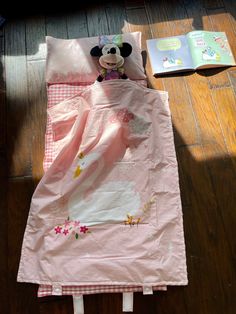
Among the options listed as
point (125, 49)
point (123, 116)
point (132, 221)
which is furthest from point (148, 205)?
point (125, 49)

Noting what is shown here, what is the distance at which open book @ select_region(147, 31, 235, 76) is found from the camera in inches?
58.0

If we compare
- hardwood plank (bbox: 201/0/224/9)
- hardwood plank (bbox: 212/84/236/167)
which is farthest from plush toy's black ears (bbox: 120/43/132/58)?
hardwood plank (bbox: 201/0/224/9)

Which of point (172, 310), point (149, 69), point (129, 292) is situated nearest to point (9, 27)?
point (149, 69)

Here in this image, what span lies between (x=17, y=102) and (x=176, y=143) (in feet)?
2.55

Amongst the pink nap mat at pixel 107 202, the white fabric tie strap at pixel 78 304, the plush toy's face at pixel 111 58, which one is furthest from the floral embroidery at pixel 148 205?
the plush toy's face at pixel 111 58

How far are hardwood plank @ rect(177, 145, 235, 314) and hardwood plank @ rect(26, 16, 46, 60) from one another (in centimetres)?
88

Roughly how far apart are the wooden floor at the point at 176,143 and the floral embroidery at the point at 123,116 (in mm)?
247

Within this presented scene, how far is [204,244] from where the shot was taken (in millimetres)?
1133

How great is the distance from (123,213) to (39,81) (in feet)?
2.63

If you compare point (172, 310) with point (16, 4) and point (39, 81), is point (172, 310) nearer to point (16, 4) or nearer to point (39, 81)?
point (39, 81)

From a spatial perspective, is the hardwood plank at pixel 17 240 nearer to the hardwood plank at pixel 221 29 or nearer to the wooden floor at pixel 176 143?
the wooden floor at pixel 176 143

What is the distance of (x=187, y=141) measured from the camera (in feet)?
4.35

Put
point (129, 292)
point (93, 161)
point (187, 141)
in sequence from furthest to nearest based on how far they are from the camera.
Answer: point (187, 141) < point (93, 161) < point (129, 292)

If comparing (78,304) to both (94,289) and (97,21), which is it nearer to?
(94,289)
